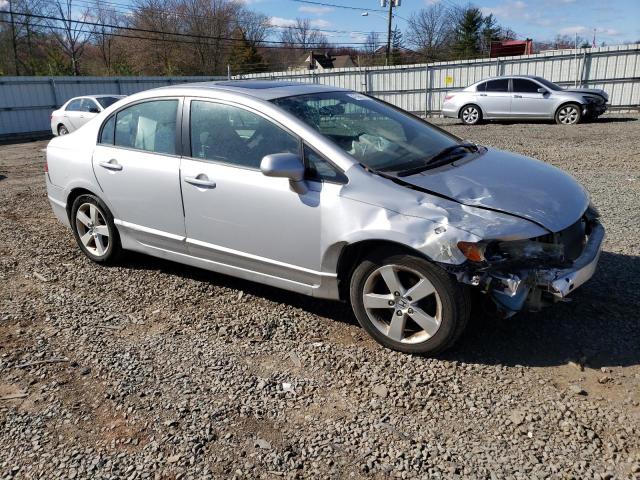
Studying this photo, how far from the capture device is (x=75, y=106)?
1631 centimetres

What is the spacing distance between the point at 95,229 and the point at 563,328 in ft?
13.0

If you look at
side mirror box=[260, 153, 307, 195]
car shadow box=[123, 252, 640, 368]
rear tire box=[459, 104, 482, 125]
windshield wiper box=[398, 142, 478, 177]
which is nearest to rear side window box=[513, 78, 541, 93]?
rear tire box=[459, 104, 482, 125]

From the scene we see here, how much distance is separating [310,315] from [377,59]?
149 feet

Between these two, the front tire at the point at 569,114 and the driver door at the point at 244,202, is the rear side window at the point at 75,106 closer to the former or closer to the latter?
the driver door at the point at 244,202

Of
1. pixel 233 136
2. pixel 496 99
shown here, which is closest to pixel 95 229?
pixel 233 136

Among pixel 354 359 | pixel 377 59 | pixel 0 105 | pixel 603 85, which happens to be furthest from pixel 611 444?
pixel 377 59

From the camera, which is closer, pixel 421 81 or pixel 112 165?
pixel 112 165

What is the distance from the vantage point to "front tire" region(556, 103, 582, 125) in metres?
15.7

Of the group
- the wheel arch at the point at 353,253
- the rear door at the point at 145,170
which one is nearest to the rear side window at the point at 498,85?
the rear door at the point at 145,170

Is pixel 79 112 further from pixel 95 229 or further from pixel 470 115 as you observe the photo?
pixel 95 229

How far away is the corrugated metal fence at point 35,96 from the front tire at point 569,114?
62.5ft

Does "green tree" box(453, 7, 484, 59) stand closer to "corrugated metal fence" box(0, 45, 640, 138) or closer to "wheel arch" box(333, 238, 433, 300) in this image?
"corrugated metal fence" box(0, 45, 640, 138)

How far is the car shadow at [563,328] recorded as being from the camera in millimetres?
3248

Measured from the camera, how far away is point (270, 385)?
3098mm
